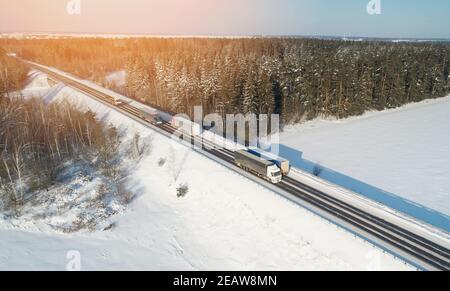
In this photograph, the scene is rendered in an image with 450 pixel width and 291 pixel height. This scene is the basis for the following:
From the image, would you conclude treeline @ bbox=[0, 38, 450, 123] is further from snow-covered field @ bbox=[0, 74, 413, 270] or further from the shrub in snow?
snow-covered field @ bbox=[0, 74, 413, 270]

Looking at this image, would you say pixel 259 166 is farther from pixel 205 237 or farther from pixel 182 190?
pixel 182 190

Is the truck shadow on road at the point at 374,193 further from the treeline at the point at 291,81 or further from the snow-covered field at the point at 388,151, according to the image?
the treeline at the point at 291,81

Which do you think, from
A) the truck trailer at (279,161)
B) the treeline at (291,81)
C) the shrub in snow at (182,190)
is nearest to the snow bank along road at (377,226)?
the truck trailer at (279,161)

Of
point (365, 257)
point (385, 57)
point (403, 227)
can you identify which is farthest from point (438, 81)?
point (365, 257)

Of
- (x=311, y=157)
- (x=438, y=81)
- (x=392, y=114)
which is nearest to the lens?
(x=311, y=157)
